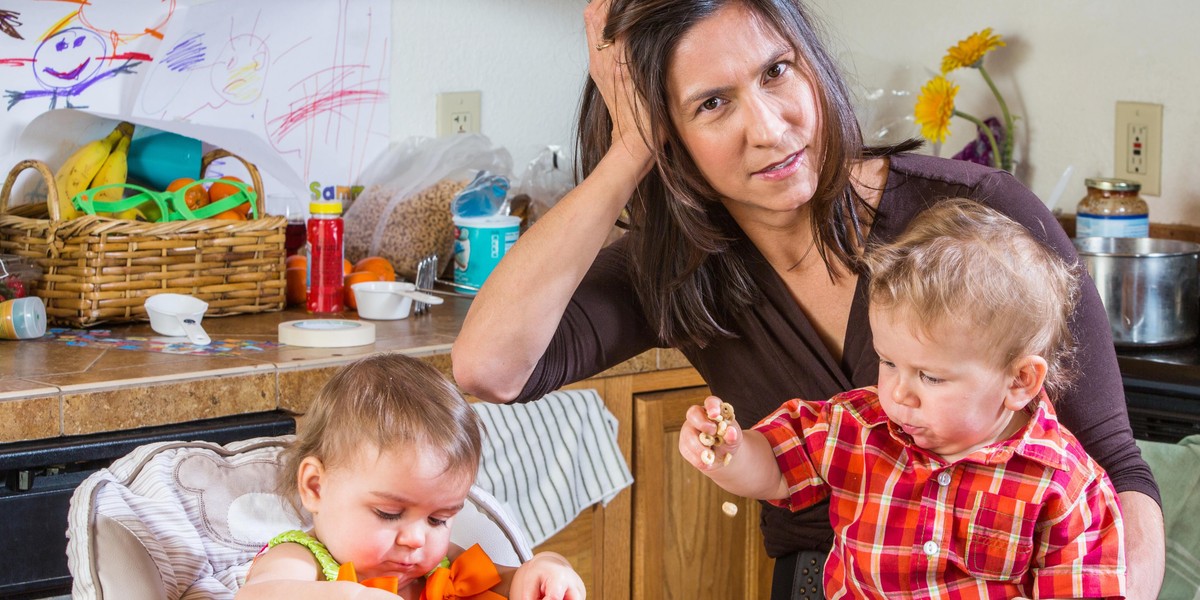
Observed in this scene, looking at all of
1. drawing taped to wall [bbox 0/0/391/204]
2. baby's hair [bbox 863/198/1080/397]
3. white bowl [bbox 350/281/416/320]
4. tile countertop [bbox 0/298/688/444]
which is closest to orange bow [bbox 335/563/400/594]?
baby's hair [bbox 863/198/1080/397]

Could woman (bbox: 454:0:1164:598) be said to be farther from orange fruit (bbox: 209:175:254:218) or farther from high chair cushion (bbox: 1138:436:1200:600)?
Answer: orange fruit (bbox: 209:175:254:218)

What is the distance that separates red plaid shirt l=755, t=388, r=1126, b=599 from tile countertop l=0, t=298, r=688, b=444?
815 mm

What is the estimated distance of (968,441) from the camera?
126 centimetres

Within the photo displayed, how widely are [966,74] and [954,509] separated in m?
1.72

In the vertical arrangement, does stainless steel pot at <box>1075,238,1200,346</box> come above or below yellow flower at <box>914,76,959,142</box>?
below

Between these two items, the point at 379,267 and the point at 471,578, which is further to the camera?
the point at 379,267

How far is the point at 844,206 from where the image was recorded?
1.42 metres

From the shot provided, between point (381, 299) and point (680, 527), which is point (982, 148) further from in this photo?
point (381, 299)

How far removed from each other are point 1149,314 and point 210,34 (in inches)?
68.2

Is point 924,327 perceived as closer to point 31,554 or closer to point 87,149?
point 31,554

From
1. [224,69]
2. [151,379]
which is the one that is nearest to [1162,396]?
[151,379]

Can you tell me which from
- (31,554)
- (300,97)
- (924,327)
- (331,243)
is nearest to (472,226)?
(331,243)

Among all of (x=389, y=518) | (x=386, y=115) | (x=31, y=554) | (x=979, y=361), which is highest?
(x=386, y=115)

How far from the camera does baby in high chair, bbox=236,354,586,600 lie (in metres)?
1.22
